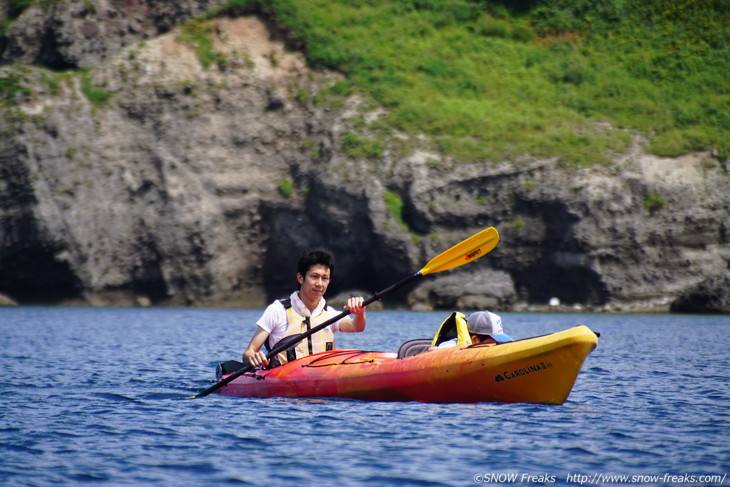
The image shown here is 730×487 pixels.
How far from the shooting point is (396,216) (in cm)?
3691

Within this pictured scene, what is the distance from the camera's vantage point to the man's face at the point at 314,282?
10148mm

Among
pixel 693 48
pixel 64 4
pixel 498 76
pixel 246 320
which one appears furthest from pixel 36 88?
pixel 693 48

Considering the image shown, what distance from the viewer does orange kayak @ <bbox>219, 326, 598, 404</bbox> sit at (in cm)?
935

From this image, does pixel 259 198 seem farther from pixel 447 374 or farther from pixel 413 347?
pixel 447 374

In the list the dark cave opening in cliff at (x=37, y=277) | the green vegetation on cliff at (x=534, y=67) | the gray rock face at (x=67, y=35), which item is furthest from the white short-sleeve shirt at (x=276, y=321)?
the gray rock face at (x=67, y=35)

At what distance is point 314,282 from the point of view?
1019cm

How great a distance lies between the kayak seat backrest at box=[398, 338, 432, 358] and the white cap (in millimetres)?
592

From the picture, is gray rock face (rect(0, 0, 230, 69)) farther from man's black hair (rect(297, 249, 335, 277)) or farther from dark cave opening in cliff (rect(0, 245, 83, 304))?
man's black hair (rect(297, 249, 335, 277))

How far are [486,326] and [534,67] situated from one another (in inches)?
1439

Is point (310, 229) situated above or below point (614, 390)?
above

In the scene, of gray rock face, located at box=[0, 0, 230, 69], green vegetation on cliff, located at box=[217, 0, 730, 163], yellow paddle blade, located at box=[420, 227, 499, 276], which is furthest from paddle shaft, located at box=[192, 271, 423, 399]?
→ gray rock face, located at box=[0, 0, 230, 69]

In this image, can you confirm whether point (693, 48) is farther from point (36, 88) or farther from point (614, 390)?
point (614, 390)

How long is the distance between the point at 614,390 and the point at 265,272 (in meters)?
28.9

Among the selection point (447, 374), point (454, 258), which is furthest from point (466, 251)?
point (447, 374)
